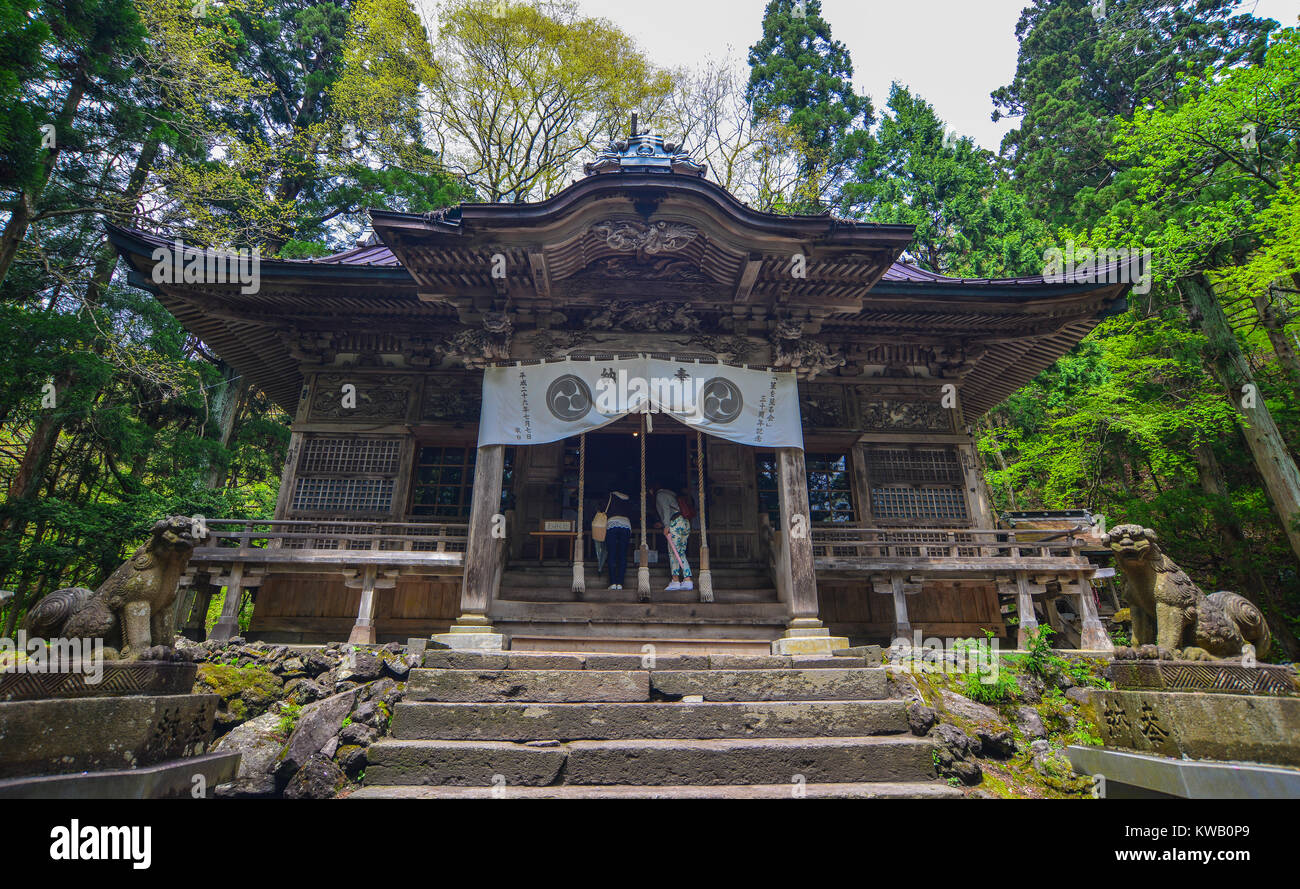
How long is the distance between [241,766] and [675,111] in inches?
868

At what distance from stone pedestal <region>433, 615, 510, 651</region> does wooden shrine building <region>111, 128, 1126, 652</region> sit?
Answer: 4cm

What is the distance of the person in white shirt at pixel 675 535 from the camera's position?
855cm

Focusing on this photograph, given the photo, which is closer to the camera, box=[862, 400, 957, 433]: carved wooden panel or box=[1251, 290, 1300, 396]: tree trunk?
box=[862, 400, 957, 433]: carved wooden panel

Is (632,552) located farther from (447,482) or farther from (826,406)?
(826,406)

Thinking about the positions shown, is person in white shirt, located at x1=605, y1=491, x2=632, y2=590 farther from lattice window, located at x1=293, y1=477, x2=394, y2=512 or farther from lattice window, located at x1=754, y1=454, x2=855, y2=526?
lattice window, located at x1=293, y1=477, x2=394, y2=512

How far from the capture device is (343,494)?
9516mm

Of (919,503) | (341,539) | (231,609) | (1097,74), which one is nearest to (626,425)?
(341,539)

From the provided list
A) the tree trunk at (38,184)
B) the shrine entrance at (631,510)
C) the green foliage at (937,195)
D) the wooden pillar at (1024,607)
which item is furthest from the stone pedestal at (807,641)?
the green foliage at (937,195)

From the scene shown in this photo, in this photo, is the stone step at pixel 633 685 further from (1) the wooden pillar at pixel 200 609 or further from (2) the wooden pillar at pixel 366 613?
(1) the wooden pillar at pixel 200 609

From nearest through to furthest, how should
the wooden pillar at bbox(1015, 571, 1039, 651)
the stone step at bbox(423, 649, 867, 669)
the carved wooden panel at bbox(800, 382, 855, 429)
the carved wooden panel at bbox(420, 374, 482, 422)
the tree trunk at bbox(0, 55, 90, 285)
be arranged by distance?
1. the stone step at bbox(423, 649, 867, 669)
2. the wooden pillar at bbox(1015, 571, 1039, 651)
3. the tree trunk at bbox(0, 55, 90, 285)
4. the carved wooden panel at bbox(420, 374, 482, 422)
5. the carved wooden panel at bbox(800, 382, 855, 429)

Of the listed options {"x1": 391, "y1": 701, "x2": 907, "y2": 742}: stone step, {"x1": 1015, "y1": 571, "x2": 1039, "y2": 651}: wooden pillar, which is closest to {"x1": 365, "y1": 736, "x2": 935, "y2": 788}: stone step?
{"x1": 391, "y1": 701, "x2": 907, "y2": 742}: stone step

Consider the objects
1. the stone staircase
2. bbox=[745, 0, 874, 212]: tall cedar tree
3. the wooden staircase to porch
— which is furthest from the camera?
bbox=[745, 0, 874, 212]: tall cedar tree

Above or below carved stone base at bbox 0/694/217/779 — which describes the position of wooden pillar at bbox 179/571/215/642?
above

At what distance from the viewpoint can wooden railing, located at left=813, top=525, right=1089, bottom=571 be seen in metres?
8.49
